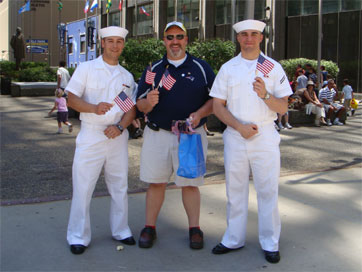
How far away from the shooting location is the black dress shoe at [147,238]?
169 inches

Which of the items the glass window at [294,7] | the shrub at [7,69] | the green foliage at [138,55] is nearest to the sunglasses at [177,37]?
the green foliage at [138,55]

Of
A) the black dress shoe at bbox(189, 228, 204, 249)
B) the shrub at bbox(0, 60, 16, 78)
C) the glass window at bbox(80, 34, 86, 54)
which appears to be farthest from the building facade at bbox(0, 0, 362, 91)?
the shrub at bbox(0, 60, 16, 78)

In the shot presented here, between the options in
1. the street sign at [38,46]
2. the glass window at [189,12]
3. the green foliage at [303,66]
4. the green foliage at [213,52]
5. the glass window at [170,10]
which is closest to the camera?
the green foliage at [213,52]

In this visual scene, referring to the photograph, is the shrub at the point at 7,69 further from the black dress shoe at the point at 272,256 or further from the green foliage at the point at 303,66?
the black dress shoe at the point at 272,256

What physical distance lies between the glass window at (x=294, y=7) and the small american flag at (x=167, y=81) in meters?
27.7

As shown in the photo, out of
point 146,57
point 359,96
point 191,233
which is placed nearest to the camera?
point 191,233

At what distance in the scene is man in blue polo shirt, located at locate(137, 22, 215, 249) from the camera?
14.0 ft

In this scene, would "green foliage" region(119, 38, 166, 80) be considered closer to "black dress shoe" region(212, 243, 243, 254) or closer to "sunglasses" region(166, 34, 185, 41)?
"sunglasses" region(166, 34, 185, 41)

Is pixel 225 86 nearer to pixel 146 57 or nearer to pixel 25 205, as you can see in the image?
pixel 25 205

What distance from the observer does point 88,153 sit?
13.7 ft

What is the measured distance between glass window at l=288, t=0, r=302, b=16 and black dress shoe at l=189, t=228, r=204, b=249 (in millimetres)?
27873

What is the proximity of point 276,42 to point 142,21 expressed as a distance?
19.1 metres

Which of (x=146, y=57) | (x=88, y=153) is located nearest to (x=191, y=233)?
(x=88, y=153)

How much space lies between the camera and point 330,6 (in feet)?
91.0
